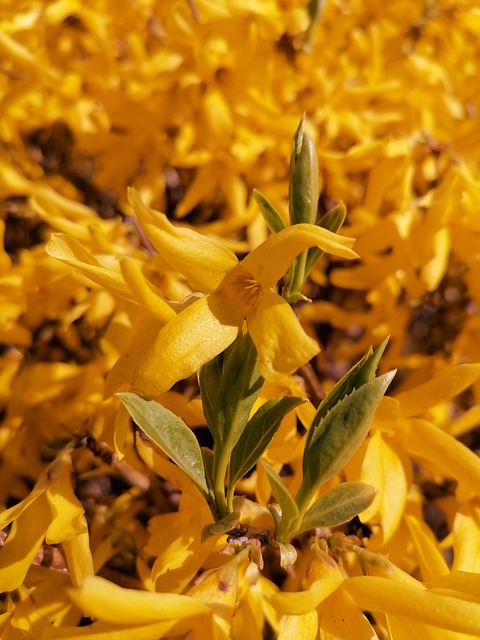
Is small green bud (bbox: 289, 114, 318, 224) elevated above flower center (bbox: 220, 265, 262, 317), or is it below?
above

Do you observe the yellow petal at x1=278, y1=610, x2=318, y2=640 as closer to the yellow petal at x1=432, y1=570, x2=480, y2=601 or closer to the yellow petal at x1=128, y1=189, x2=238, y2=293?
the yellow petal at x1=432, y1=570, x2=480, y2=601

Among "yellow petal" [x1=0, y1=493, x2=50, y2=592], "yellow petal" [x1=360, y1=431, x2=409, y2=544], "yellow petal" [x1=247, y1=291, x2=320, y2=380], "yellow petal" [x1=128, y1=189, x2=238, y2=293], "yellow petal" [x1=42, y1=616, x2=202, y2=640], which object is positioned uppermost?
"yellow petal" [x1=128, y1=189, x2=238, y2=293]

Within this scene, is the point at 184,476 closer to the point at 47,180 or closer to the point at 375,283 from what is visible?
the point at 375,283

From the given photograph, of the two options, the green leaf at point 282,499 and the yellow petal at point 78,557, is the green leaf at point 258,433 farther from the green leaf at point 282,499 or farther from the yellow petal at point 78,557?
the yellow petal at point 78,557

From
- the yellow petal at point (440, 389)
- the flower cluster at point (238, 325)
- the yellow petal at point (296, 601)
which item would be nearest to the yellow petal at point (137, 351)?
the flower cluster at point (238, 325)

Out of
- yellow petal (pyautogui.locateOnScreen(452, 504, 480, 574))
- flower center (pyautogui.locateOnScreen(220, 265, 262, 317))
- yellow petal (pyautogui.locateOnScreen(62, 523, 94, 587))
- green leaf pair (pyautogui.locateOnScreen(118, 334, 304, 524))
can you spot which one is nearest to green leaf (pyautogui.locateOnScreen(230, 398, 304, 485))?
green leaf pair (pyautogui.locateOnScreen(118, 334, 304, 524))
